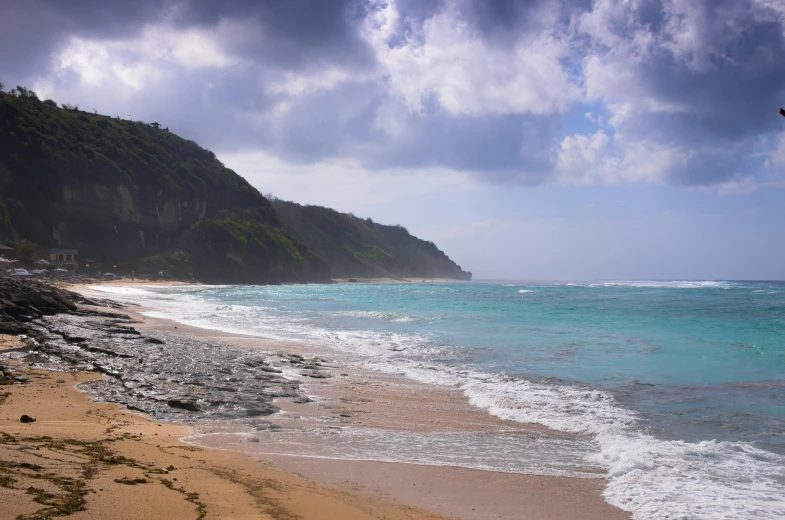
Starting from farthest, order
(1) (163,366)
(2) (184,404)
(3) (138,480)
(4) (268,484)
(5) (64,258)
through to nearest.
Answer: (5) (64,258), (1) (163,366), (2) (184,404), (4) (268,484), (3) (138,480)

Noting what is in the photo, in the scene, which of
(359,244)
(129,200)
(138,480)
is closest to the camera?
(138,480)

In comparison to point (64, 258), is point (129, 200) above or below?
above

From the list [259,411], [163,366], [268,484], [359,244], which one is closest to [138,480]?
[268,484]

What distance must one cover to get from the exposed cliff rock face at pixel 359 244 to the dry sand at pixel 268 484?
420 feet

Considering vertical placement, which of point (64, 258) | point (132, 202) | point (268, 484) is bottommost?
point (268, 484)

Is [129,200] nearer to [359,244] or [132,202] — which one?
[132,202]

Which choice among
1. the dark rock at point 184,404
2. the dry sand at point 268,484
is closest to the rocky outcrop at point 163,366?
the dark rock at point 184,404

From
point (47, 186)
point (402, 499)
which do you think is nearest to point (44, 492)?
point (402, 499)

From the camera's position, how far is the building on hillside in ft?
192

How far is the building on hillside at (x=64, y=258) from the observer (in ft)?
192

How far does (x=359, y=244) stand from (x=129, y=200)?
85.5 m

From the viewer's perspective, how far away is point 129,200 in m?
74.2

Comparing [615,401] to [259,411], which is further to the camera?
[615,401]

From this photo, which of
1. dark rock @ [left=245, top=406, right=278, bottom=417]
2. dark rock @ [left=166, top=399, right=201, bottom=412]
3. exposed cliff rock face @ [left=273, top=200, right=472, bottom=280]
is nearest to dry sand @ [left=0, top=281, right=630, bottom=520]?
dark rock @ [left=166, top=399, right=201, bottom=412]
